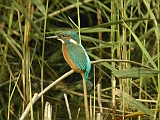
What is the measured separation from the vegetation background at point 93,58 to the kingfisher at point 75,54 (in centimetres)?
12

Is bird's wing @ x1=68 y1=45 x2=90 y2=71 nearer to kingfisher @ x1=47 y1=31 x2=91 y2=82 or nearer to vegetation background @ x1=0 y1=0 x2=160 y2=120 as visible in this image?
kingfisher @ x1=47 y1=31 x2=91 y2=82

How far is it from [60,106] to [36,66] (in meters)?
1.70

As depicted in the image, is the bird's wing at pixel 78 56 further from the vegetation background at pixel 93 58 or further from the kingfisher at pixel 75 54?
the vegetation background at pixel 93 58

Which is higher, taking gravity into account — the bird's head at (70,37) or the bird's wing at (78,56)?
the bird's head at (70,37)

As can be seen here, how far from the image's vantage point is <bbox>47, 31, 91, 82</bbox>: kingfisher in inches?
131

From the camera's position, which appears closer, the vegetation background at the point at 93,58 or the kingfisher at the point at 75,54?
the kingfisher at the point at 75,54

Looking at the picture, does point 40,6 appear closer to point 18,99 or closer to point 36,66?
point 18,99

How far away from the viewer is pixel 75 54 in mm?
3424

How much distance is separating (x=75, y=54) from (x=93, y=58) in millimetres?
1994

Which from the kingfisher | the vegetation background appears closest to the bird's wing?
the kingfisher

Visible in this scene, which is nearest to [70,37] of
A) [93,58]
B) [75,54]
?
[75,54]

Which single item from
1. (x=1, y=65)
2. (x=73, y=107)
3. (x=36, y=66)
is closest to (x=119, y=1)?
(x=73, y=107)

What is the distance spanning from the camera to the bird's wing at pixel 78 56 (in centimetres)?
334

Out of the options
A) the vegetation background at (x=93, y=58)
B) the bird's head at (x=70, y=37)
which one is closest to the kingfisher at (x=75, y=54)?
the bird's head at (x=70, y=37)
